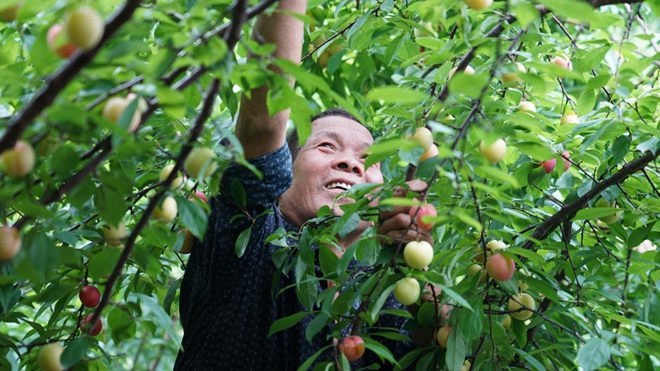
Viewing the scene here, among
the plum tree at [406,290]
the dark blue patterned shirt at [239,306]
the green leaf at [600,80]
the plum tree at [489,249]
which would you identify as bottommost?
the dark blue patterned shirt at [239,306]

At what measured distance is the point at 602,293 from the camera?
1.92 meters

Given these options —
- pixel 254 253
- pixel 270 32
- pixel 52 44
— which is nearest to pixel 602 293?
pixel 254 253

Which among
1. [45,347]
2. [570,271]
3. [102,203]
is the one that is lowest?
[570,271]

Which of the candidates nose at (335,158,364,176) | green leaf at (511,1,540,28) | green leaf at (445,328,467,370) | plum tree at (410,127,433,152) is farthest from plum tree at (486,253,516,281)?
nose at (335,158,364,176)

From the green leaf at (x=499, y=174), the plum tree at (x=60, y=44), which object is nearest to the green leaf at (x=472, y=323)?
the green leaf at (x=499, y=174)

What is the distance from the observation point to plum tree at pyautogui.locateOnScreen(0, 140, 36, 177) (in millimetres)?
1115

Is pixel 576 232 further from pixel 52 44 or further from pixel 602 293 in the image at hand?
pixel 52 44

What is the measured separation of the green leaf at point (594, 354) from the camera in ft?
5.19

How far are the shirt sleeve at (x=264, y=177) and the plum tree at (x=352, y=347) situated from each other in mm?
435

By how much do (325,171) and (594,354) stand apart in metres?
0.89

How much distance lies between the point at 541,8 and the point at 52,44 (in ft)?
2.85

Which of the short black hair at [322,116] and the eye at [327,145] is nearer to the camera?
the eye at [327,145]

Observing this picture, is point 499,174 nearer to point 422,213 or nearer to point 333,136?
point 422,213

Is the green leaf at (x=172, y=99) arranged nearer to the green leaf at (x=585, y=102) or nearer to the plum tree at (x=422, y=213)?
the plum tree at (x=422, y=213)
